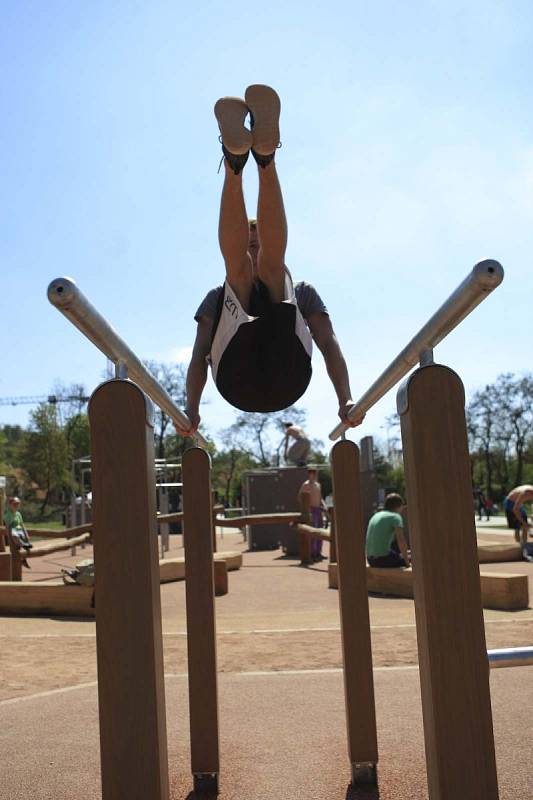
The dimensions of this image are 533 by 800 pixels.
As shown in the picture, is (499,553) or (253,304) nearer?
(253,304)

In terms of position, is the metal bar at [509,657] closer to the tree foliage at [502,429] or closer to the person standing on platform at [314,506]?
the person standing on platform at [314,506]

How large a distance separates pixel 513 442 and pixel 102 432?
47587 millimetres

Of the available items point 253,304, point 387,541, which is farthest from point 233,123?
point 387,541

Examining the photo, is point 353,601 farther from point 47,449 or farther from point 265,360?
point 47,449

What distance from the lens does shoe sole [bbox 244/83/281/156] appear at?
2.70 m

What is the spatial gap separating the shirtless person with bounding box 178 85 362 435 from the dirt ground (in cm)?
268

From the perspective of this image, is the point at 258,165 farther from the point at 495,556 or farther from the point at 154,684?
the point at 495,556

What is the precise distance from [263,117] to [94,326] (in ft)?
4.96

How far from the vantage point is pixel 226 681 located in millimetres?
4855

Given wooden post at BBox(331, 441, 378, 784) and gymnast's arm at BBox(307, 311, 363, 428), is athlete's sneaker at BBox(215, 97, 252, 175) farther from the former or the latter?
wooden post at BBox(331, 441, 378, 784)

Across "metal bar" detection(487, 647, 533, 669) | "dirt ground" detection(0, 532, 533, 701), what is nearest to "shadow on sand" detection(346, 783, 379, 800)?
"metal bar" detection(487, 647, 533, 669)

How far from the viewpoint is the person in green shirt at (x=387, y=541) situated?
905 centimetres

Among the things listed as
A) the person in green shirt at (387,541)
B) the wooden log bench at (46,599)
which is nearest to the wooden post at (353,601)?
the wooden log bench at (46,599)

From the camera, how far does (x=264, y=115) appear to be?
2.74 m
